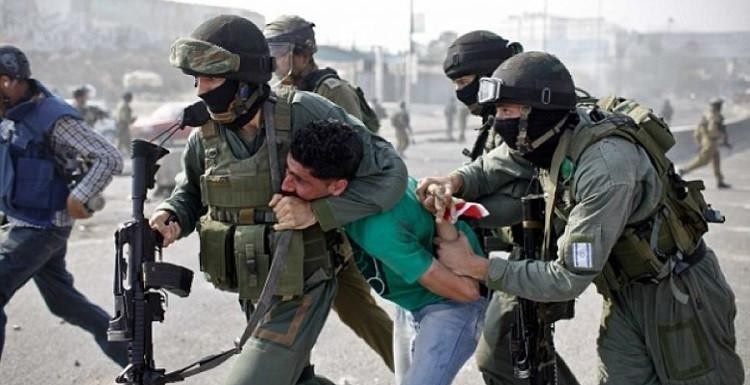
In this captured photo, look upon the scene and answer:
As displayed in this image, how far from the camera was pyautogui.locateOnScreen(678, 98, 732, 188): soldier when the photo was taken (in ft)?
42.4

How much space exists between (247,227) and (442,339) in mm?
726

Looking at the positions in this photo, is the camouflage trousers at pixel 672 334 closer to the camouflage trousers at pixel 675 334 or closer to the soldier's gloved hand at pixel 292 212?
the camouflage trousers at pixel 675 334

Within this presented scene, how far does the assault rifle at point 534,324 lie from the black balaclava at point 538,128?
0.70 ft

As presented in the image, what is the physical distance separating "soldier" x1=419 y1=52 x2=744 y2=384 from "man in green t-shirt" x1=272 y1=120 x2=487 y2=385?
95mm

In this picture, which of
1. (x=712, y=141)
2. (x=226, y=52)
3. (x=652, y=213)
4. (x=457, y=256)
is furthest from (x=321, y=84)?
(x=712, y=141)

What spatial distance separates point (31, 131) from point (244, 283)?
1854 mm

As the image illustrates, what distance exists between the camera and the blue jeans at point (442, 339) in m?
2.76

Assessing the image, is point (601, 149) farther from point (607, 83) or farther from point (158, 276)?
point (607, 83)

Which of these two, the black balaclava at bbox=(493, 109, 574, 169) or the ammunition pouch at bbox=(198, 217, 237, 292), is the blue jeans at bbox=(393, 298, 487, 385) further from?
the ammunition pouch at bbox=(198, 217, 237, 292)

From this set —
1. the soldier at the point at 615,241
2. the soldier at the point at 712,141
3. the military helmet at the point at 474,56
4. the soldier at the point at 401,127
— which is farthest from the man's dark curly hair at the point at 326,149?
the soldier at the point at 401,127

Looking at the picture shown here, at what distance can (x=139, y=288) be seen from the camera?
275 cm

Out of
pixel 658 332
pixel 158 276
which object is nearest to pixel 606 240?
pixel 658 332

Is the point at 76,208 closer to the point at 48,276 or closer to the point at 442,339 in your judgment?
the point at 48,276

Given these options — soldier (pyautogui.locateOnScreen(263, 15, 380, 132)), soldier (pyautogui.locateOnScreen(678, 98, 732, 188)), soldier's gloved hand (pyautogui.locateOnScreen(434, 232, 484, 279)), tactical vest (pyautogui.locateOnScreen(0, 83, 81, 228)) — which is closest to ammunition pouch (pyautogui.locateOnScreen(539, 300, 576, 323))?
soldier's gloved hand (pyautogui.locateOnScreen(434, 232, 484, 279))
